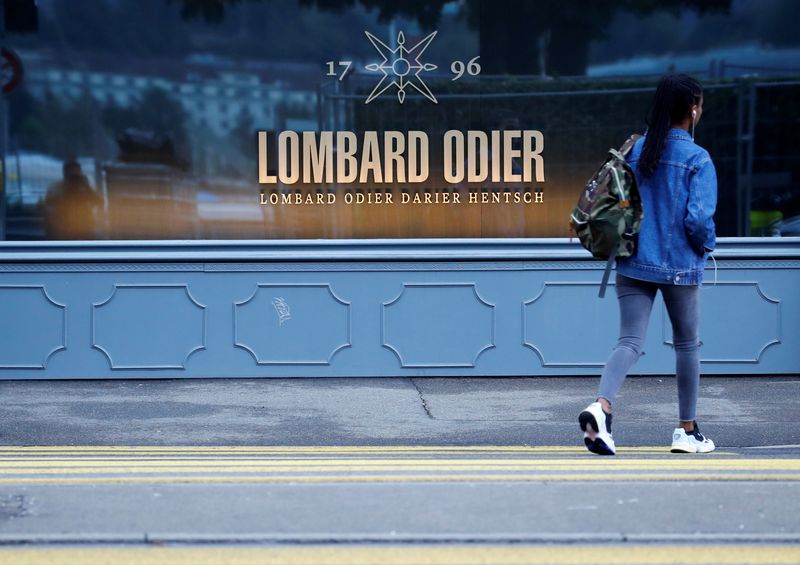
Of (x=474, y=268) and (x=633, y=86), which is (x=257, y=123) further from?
(x=633, y=86)

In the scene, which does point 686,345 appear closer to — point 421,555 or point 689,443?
point 689,443

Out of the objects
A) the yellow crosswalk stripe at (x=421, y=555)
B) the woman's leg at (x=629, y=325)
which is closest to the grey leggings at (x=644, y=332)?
the woman's leg at (x=629, y=325)

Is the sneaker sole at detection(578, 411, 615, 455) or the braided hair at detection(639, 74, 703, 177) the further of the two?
the braided hair at detection(639, 74, 703, 177)

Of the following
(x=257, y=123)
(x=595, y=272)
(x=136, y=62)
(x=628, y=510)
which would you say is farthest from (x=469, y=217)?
(x=628, y=510)

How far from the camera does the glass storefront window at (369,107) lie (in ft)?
28.4

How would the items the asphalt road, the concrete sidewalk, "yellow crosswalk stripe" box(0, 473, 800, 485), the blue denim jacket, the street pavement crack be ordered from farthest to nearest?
the street pavement crack → the concrete sidewalk → the blue denim jacket → "yellow crosswalk stripe" box(0, 473, 800, 485) → the asphalt road

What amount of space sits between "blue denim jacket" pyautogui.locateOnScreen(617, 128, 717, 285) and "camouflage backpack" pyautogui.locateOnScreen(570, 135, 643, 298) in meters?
0.06

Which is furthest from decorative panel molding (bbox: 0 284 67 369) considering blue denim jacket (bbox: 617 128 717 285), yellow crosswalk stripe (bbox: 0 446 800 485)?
blue denim jacket (bbox: 617 128 717 285)

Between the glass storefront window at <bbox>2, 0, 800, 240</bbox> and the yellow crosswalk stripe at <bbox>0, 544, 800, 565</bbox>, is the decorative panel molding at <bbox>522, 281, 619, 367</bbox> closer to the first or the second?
the glass storefront window at <bbox>2, 0, 800, 240</bbox>

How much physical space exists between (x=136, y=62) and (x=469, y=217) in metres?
2.47

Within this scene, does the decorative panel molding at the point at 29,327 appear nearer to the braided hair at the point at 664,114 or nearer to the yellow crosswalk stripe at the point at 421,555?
the braided hair at the point at 664,114

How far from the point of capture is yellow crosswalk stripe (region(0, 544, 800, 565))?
A: 3.62m

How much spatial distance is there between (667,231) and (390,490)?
180 centimetres

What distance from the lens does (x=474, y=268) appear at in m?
8.70
